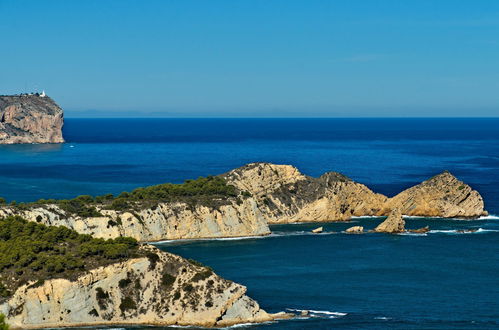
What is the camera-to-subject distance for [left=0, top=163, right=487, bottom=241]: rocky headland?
112m

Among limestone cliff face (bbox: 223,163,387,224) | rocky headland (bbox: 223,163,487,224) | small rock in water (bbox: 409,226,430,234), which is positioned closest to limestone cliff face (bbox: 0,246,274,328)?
small rock in water (bbox: 409,226,430,234)

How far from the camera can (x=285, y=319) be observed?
248 ft

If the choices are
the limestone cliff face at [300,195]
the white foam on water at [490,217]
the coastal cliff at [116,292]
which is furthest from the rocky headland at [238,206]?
the coastal cliff at [116,292]

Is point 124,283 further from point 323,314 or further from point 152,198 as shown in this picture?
point 152,198

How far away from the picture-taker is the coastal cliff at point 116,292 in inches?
2849

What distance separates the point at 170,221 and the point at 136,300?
42.8 m

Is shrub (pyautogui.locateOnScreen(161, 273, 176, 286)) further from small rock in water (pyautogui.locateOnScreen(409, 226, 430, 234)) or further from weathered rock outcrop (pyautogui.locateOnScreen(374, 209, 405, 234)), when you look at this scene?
small rock in water (pyautogui.locateOnScreen(409, 226, 430, 234))

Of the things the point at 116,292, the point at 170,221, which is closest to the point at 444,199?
the point at 170,221

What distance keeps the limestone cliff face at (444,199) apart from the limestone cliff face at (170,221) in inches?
1088

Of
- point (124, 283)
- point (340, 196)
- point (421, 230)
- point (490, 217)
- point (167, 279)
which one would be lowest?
point (421, 230)

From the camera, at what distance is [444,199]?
138000mm

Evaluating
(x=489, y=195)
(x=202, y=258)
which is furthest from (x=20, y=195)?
(x=489, y=195)

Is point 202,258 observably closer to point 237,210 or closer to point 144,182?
point 237,210

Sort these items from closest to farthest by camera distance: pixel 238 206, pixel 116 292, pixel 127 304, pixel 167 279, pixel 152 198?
1. pixel 127 304
2. pixel 116 292
3. pixel 167 279
4. pixel 152 198
5. pixel 238 206
